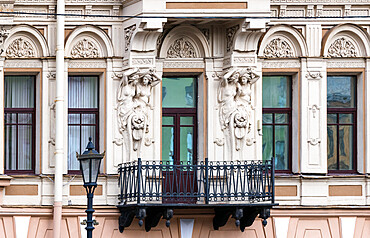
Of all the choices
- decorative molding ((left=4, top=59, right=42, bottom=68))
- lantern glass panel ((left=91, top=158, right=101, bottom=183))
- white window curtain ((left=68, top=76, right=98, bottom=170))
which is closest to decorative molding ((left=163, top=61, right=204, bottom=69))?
white window curtain ((left=68, top=76, right=98, bottom=170))

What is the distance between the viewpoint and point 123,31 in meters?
28.9

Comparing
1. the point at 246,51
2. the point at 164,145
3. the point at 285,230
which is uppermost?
the point at 246,51

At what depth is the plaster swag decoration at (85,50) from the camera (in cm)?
2880

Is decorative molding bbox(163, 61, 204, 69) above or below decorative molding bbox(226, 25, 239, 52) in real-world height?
below

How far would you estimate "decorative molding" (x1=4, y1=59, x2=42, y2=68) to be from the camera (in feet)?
93.7

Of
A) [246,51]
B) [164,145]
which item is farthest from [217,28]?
[164,145]

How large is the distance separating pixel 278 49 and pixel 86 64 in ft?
13.5

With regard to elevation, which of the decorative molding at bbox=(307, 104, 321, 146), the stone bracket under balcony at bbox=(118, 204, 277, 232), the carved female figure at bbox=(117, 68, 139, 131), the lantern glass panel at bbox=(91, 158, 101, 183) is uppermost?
the carved female figure at bbox=(117, 68, 139, 131)

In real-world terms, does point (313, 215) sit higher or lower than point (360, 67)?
lower

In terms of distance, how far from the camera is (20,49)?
93.9 feet

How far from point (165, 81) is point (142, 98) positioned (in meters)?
0.96

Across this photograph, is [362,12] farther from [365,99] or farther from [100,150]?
[100,150]

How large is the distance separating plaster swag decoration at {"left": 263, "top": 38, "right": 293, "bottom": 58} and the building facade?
21mm

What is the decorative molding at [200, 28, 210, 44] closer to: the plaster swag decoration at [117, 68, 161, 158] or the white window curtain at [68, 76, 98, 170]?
the plaster swag decoration at [117, 68, 161, 158]
